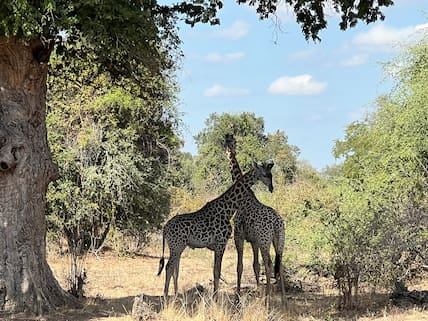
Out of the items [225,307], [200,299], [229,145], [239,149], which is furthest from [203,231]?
[239,149]

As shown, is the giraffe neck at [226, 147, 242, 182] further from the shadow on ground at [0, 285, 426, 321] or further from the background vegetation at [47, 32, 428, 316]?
the shadow on ground at [0, 285, 426, 321]

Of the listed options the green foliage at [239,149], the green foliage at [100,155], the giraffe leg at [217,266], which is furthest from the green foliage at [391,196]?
the green foliage at [239,149]

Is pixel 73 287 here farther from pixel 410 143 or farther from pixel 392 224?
pixel 410 143

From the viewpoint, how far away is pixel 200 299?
11.1 m

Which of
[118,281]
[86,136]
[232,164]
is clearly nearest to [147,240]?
[86,136]

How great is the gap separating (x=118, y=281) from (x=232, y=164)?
16.6 feet

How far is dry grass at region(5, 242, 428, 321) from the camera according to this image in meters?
8.86

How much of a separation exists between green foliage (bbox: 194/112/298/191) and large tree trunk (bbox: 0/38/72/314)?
87.9ft

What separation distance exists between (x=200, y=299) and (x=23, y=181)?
357 cm

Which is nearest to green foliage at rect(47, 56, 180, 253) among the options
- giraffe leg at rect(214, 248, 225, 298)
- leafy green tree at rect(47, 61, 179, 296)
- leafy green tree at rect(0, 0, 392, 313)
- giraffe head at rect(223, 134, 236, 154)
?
leafy green tree at rect(47, 61, 179, 296)

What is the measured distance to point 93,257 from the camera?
2217 cm

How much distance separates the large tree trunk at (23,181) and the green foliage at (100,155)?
8968 mm

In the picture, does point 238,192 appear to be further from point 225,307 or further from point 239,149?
point 239,149

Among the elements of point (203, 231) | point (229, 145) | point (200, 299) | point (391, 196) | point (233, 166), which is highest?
point (229, 145)
